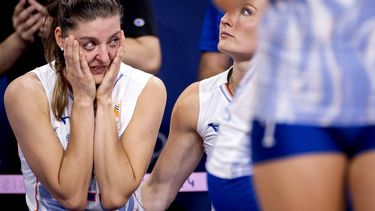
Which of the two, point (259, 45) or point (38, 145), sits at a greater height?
point (259, 45)

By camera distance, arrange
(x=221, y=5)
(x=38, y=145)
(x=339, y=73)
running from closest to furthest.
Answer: (x=339, y=73) → (x=221, y=5) → (x=38, y=145)

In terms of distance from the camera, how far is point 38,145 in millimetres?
3211

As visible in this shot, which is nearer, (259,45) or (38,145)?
(259,45)

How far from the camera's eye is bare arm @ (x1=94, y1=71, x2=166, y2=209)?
321 cm

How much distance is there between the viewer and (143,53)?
381 centimetres

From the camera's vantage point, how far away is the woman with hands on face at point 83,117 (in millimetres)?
3203

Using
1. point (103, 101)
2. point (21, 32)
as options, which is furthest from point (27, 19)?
point (103, 101)

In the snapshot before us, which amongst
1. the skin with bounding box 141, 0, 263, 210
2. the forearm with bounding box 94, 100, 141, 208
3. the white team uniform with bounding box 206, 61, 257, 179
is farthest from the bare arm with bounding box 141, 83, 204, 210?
the white team uniform with bounding box 206, 61, 257, 179

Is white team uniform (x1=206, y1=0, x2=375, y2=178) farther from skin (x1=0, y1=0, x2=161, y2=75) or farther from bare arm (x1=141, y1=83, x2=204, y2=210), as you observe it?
skin (x1=0, y1=0, x2=161, y2=75)

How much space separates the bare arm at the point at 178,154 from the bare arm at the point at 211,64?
0.67 metres

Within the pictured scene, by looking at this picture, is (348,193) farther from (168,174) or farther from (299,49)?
(168,174)

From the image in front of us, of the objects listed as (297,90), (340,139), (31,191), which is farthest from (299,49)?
(31,191)

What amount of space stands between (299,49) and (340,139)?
213 millimetres

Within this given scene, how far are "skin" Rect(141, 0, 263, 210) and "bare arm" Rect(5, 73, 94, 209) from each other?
0.99 feet
